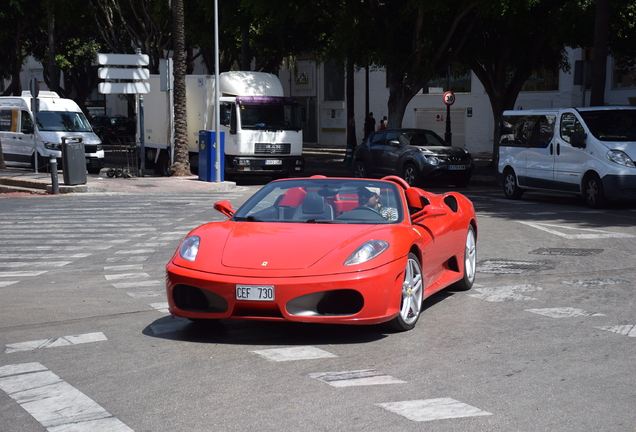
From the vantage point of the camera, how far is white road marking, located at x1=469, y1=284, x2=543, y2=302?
27.5 ft

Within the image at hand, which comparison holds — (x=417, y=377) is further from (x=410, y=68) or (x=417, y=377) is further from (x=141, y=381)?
(x=410, y=68)

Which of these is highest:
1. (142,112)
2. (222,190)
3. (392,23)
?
(392,23)

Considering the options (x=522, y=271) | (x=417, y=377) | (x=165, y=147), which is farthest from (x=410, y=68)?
(x=417, y=377)

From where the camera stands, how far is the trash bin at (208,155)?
24.8 metres

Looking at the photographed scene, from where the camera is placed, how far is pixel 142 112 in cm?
2872

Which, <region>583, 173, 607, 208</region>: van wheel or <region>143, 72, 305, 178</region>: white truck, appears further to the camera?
<region>143, 72, 305, 178</region>: white truck

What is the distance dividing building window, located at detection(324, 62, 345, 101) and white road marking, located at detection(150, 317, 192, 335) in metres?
48.1

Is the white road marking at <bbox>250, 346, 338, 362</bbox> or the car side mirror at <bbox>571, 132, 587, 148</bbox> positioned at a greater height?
the car side mirror at <bbox>571, 132, 587, 148</bbox>

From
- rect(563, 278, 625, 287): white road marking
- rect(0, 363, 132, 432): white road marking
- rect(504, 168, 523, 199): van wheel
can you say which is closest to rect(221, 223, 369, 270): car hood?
rect(0, 363, 132, 432): white road marking

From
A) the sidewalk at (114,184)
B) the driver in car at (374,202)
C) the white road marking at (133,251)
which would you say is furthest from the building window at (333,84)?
the driver in car at (374,202)

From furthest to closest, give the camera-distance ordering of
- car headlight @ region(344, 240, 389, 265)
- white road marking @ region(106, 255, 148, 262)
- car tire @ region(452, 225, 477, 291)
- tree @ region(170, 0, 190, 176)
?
tree @ region(170, 0, 190, 176) < white road marking @ region(106, 255, 148, 262) < car tire @ region(452, 225, 477, 291) < car headlight @ region(344, 240, 389, 265)

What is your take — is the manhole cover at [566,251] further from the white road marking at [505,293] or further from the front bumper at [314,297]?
the front bumper at [314,297]

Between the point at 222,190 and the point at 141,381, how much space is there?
17.9 meters

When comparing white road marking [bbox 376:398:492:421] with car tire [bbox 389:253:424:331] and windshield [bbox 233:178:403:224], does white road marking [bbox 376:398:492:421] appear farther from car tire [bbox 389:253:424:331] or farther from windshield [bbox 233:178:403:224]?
windshield [bbox 233:178:403:224]
